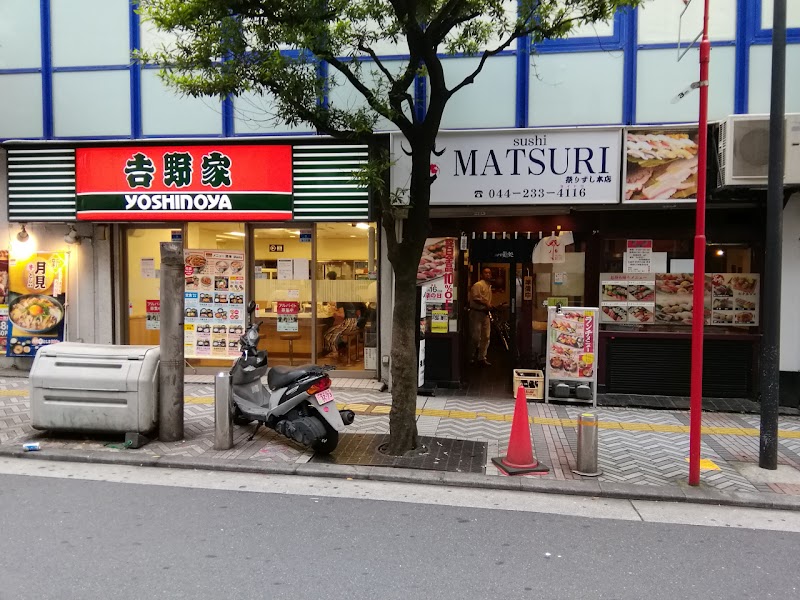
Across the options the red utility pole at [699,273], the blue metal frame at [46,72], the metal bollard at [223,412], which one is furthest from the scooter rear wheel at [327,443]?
the blue metal frame at [46,72]

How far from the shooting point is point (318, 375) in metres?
6.56

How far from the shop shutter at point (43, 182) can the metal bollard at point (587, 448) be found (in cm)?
877

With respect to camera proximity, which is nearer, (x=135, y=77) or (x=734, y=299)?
(x=734, y=299)

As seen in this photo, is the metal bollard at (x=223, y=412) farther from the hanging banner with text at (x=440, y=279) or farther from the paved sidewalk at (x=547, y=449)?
the hanging banner with text at (x=440, y=279)

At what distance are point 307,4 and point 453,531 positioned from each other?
5314 millimetres

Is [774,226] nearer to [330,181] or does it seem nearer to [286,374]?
[286,374]

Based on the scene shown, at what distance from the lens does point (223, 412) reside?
22.2 ft

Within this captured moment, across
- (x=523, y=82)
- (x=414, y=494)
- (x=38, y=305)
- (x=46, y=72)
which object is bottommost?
(x=414, y=494)

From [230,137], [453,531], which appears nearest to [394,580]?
[453,531]

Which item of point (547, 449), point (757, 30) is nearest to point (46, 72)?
point (547, 449)

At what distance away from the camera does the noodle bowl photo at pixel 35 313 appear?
10.5m

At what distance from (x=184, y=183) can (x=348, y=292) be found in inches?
127

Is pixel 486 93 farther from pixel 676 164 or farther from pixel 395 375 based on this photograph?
pixel 395 375

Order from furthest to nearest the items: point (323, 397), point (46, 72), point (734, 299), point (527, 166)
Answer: point (46, 72) → point (734, 299) → point (527, 166) → point (323, 397)
